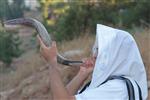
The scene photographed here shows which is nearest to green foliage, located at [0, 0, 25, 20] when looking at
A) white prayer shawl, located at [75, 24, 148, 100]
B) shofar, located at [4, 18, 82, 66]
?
shofar, located at [4, 18, 82, 66]

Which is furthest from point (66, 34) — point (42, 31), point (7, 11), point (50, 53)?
point (50, 53)

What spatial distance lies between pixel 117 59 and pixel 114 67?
5 cm

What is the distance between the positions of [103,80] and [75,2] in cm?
1458

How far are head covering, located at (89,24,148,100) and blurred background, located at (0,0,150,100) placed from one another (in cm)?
103

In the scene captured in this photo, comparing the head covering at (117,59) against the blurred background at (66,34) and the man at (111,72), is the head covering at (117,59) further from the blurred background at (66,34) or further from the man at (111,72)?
the blurred background at (66,34)

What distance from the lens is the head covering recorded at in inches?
127

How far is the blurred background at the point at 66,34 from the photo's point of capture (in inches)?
375

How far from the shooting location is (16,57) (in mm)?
22750

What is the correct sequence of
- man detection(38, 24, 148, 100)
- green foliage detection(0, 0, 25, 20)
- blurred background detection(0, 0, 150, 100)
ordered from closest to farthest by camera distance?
man detection(38, 24, 148, 100), green foliage detection(0, 0, 25, 20), blurred background detection(0, 0, 150, 100)

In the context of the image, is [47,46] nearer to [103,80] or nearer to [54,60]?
[54,60]

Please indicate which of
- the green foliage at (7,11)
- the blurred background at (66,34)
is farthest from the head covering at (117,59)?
the green foliage at (7,11)

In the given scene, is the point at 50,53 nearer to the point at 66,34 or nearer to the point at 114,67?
the point at 114,67

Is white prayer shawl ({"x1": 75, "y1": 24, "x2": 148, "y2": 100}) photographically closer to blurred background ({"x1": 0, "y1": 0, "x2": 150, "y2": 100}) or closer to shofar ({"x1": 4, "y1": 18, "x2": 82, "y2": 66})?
shofar ({"x1": 4, "y1": 18, "x2": 82, "y2": 66})

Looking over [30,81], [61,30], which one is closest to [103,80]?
[30,81]
